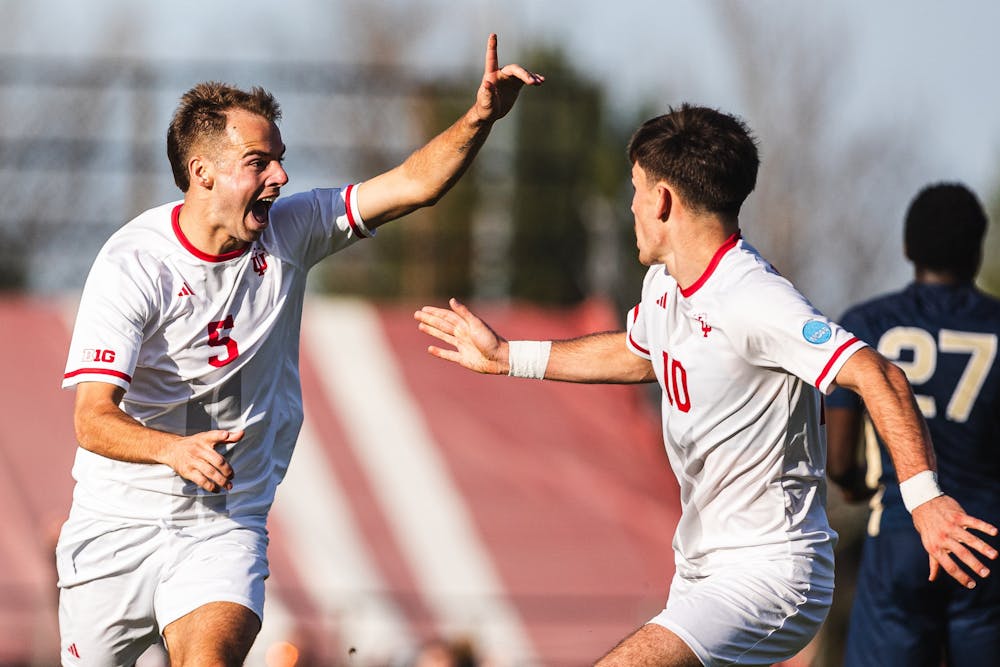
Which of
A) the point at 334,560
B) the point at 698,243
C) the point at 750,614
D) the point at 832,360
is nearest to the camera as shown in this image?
the point at 832,360

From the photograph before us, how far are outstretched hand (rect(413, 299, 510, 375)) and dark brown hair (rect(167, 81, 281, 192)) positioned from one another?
1.05 metres

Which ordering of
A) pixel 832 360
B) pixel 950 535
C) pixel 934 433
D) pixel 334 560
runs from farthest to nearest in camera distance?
pixel 334 560
pixel 934 433
pixel 832 360
pixel 950 535

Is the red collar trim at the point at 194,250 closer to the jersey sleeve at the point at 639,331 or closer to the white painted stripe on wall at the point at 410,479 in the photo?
the jersey sleeve at the point at 639,331

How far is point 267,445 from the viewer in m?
5.53

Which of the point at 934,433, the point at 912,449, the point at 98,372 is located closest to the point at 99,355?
the point at 98,372

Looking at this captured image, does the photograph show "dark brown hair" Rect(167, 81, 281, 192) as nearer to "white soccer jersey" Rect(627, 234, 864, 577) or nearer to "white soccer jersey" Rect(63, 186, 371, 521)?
"white soccer jersey" Rect(63, 186, 371, 521)

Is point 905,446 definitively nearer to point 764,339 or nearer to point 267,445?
point 764,339

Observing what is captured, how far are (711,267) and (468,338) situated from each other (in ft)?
3.81

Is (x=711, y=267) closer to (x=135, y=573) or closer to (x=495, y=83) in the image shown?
(x=495, y=83)

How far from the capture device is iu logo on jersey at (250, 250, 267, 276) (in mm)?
5539

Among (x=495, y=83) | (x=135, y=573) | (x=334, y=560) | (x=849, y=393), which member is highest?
(x=495, y=83)

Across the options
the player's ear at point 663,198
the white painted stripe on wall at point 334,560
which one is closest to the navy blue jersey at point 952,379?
the player's ear at point 663,198

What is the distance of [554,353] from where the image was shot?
5.55 meters

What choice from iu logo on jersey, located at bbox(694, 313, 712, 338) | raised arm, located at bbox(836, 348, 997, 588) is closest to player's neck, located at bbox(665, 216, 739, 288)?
iu logo on jersey, located at bbox(694, 313, 712, 338)
